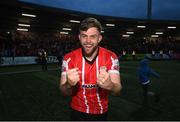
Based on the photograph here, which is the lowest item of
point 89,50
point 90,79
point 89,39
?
point 90,79

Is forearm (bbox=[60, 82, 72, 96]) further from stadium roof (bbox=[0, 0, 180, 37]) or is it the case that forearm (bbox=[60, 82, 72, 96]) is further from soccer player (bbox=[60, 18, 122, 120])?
stadium roof (bbox=[0, 0, 180, 37])

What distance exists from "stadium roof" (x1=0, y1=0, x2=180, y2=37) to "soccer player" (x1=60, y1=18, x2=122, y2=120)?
102ft

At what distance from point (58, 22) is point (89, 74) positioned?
4402cm

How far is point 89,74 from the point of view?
12.6ft

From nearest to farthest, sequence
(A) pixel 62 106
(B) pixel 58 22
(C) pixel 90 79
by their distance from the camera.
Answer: (C) pixel 90 79, (A) pixel 62 106, (B) pixel 58 22

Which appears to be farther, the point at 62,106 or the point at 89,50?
the point at 62,106

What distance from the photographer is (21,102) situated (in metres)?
12.2

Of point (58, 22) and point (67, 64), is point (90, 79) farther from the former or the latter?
point (58, 22)

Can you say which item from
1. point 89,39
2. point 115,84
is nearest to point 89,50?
point 89,39

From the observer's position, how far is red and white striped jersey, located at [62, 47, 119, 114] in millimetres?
3840

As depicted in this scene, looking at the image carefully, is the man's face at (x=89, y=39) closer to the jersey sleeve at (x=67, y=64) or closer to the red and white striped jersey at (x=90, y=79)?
the red and white striped jersey at (x=90, y=79)

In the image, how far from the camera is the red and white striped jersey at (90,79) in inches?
151

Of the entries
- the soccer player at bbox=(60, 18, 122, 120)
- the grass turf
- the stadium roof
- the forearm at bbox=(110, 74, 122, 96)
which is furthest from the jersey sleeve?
the stadium roof

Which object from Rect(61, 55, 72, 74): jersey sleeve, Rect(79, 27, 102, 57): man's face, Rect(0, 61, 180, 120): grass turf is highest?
Rect(79, 27, 102, 57): man's face
